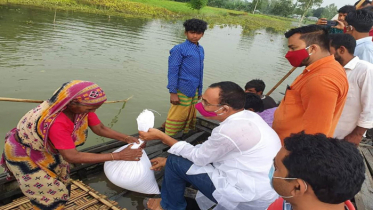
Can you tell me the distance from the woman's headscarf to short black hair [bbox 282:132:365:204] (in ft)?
4.53

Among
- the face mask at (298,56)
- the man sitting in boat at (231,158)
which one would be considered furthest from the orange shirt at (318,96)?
the man sitting in boat at (231,158)

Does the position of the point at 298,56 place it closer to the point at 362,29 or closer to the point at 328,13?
the point at 362,29

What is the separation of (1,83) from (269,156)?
5840 mm

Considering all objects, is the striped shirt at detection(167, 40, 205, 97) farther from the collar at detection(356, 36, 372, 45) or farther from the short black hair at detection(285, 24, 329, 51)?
the collar at detection(356, 36, 372, 45)

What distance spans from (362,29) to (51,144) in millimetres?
3504

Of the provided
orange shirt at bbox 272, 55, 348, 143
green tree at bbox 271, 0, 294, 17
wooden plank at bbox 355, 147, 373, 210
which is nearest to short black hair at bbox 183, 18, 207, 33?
orange shirt at bbox 272, 55, 348, 143

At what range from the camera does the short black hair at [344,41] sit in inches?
99.6

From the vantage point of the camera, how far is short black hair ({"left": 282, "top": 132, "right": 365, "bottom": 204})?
1.03m

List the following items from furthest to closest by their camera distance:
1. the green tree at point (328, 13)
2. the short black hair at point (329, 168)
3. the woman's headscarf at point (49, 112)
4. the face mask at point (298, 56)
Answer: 1. the green tree at point (328, 13)
2. the face mask at point (298, 56)
3. the woman's headscarf at point (49, 112)
4. the short black hair at point (329, 168)

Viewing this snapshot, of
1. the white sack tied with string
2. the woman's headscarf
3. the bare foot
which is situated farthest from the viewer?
the bare foot

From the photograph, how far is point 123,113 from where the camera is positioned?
5.21m

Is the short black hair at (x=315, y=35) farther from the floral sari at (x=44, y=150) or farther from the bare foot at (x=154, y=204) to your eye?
the bare foot at (x=154, y=204)

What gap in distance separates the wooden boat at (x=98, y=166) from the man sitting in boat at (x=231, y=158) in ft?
3.22

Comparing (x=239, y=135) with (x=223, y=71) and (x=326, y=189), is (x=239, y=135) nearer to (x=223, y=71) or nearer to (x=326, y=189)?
(x=326, y=189)
